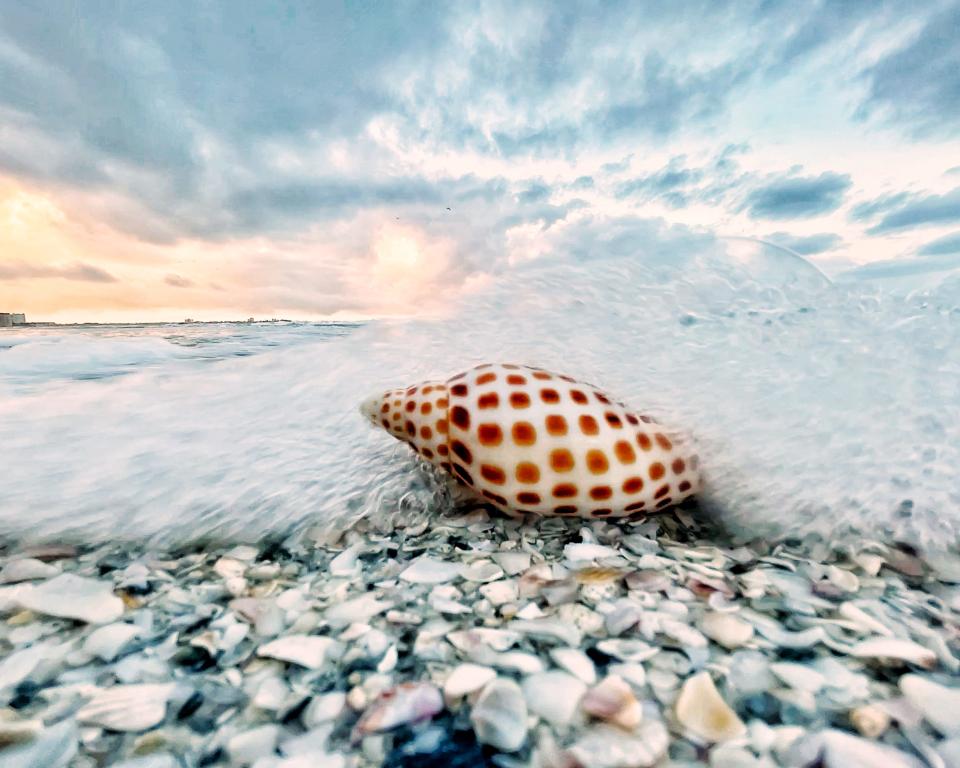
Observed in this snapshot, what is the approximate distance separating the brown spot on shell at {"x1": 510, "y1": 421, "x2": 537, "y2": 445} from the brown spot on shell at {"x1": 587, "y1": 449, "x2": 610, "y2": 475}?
7.6 inches

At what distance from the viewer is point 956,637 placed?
1.25 meters

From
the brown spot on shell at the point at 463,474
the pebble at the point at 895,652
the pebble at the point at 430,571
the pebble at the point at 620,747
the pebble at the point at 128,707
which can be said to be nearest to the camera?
the pebble at the point at 620,747

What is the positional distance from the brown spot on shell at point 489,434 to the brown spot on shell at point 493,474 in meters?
0.08

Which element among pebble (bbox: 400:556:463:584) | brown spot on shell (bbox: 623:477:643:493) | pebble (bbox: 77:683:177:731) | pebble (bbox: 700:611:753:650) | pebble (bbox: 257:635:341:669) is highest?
brown spot on shell (bbox: 623:477:643:493)

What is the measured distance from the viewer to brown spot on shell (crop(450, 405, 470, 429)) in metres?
1.85

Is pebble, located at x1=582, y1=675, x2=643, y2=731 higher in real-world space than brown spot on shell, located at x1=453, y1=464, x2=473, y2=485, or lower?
lower

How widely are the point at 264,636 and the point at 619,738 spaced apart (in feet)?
2.70

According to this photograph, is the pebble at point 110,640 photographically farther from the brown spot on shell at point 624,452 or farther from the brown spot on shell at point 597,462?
the brown spot on shell at point 624,452

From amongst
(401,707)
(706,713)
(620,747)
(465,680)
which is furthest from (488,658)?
(706,713)

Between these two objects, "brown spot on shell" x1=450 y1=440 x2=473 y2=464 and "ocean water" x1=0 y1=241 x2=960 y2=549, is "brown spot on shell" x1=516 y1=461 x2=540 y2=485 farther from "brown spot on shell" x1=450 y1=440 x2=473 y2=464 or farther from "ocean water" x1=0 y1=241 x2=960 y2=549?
"ocean water" x1=0 y1=241 x2=960 y2=549

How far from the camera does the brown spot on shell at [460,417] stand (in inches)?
72.7

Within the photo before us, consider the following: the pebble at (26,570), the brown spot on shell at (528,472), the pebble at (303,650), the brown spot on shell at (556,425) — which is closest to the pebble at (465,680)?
the pebble at (303,650)

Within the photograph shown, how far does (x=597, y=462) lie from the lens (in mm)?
1779

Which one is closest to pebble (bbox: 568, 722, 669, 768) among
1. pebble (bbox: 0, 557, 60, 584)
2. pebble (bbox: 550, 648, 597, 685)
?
pebble (bbox: 550, 648, 597, 685)
